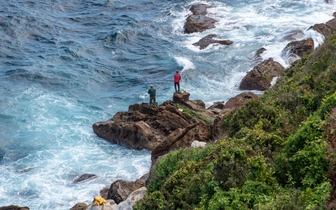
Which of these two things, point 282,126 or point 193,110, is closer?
point 282,126

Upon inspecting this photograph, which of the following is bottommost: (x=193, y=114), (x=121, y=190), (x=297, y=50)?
(x=121, y=190)

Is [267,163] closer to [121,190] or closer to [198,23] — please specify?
[121,190]

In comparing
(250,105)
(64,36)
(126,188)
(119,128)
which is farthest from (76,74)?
(250,105)

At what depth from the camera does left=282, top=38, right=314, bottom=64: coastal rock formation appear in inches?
1304

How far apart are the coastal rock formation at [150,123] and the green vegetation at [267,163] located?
28.1ft

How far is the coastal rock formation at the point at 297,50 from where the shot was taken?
1304 inches

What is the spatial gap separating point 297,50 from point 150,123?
13349 mm

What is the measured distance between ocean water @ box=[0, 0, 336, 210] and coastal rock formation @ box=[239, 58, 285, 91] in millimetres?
926

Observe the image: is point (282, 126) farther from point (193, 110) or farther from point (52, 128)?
point (52, 128)

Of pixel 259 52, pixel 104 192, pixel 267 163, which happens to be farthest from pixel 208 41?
pixel 267 163

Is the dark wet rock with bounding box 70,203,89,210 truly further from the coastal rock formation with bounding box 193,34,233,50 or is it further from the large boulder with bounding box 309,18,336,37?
the large boulder with bounding box 309,18,336,37

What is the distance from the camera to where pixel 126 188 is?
19.6 metres

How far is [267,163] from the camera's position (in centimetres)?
1228

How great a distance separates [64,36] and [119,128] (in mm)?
20455
